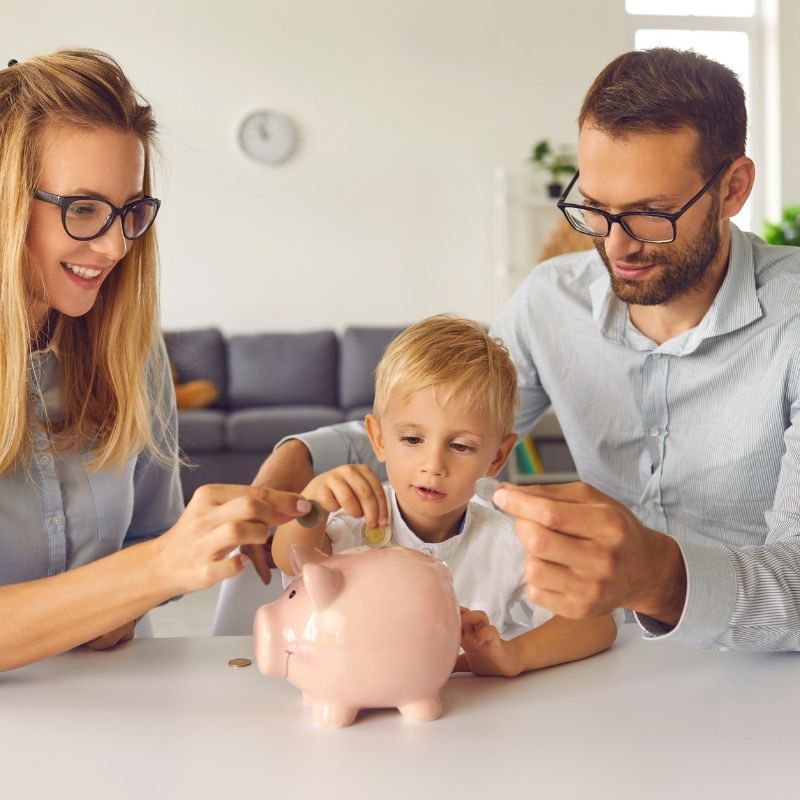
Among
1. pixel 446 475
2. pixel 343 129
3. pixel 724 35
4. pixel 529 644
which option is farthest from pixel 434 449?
pixel 724 35

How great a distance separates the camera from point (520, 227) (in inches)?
247

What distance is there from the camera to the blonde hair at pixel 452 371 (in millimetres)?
1246

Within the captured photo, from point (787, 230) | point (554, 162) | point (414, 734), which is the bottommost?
point (414, 734)

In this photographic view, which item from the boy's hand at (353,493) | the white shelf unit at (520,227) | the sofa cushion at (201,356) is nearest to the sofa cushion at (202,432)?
the sofa cushion at (201,356)

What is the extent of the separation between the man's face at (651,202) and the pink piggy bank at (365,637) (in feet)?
2.53

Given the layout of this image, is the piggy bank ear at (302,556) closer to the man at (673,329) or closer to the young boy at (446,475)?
the young boy at (446,475)

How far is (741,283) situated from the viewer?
1.60 meters

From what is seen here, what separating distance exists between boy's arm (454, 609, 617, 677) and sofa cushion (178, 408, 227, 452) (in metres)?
3.99

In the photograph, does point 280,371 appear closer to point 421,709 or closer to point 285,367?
point 285,367

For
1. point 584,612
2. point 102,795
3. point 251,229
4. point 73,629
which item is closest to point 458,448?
point 584,612

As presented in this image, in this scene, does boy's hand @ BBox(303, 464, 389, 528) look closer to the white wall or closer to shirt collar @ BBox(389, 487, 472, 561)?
shirt collar @ BBox(389, 487, 472, 561)

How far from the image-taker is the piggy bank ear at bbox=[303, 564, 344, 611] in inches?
35.1

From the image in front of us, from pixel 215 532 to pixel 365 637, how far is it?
0.18 meters

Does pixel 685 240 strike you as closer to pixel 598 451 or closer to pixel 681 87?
pixel 681 87
